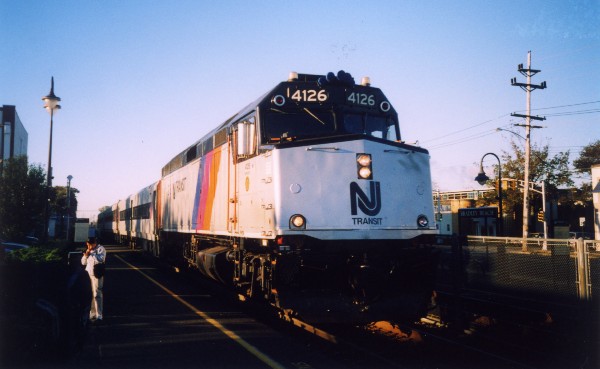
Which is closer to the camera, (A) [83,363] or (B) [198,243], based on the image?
(A) [83,363]

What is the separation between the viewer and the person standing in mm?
9766

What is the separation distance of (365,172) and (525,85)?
32064 mm

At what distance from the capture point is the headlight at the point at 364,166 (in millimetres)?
8500

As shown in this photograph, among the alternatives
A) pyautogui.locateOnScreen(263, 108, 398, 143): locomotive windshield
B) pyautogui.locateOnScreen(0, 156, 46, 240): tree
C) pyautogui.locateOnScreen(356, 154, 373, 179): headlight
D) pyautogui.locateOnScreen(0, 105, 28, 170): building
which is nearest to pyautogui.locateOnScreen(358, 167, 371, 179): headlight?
pyautogui.locateOnScreen(356, 154, 373, 179): headlight

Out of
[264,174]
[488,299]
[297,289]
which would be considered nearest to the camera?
[297,289]

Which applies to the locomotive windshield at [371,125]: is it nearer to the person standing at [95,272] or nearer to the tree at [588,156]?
the person standing at [95,272]

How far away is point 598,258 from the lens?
895 cm

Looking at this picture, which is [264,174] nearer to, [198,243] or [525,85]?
[198,243]

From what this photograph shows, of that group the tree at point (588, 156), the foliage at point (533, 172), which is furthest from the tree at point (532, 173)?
the tree at point (588, 156)

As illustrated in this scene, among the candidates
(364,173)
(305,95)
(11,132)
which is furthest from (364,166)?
(11,132)

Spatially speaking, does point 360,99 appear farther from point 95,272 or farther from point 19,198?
point 19,198

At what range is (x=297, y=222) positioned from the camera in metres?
8.05

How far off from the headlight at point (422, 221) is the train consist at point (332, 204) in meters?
0.02

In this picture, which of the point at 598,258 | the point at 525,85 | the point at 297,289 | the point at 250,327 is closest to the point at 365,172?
the point at 297,289
